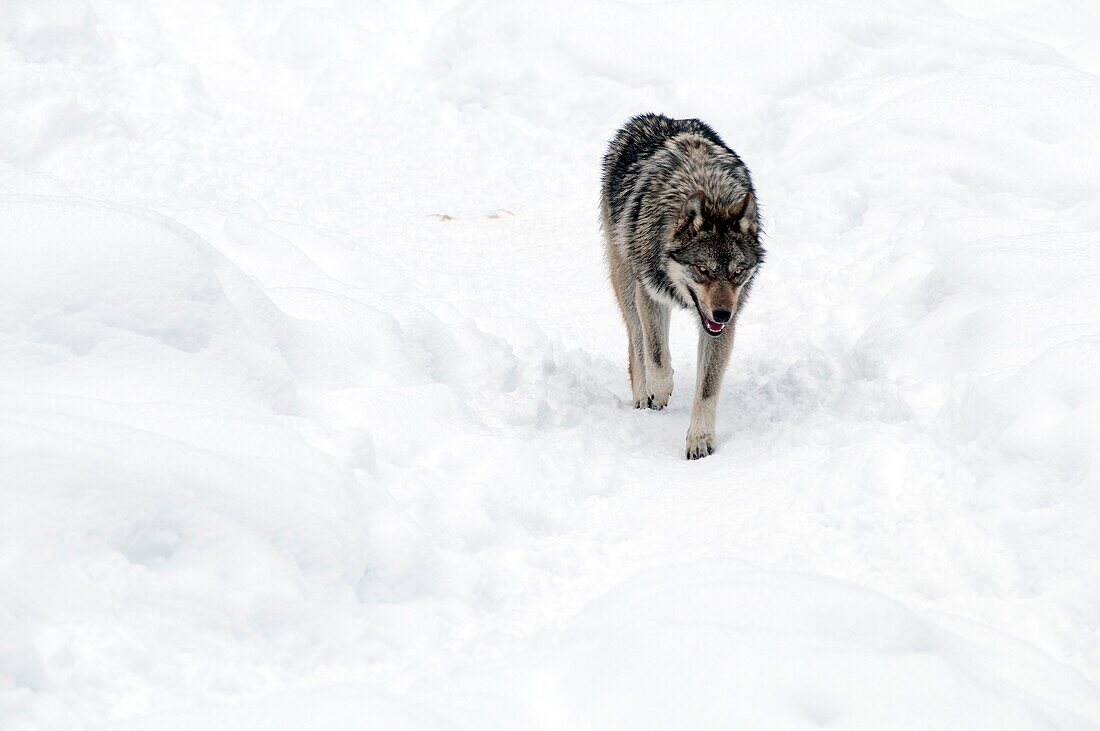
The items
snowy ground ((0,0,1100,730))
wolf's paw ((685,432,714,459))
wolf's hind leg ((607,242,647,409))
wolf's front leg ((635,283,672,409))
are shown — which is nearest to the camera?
snowy ground ((0,0,1100,730))

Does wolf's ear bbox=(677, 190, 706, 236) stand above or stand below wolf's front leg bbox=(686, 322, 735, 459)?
above

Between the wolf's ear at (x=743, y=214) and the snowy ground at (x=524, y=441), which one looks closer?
the snowy ground at (x=524, y=441)

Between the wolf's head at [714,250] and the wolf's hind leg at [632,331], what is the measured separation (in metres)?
0.86

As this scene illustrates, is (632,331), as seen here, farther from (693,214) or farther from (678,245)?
(693,214)

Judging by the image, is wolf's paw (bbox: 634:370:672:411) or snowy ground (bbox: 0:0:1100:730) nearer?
snowy ground (bbox: 0:0:1100:730)

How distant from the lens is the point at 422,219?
8133mm

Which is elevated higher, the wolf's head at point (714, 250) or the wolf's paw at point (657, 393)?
the wolf's head at point (714, 250)

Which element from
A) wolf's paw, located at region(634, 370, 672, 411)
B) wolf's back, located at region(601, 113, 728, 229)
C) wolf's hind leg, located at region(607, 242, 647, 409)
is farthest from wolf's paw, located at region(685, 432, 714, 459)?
wolf's back, located at region(601, 113, 728, 229)

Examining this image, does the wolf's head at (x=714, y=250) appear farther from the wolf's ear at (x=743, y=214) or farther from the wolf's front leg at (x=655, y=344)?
the wolf's front leg at (x=655, y=344)

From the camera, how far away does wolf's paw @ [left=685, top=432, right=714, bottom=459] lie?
512 cm

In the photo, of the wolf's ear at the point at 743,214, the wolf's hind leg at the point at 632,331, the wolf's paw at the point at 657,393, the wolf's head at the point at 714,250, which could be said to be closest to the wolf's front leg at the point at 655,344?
the wolf's paw at the point at 657,393

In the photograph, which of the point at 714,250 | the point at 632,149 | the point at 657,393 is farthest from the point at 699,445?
the point at 632,149

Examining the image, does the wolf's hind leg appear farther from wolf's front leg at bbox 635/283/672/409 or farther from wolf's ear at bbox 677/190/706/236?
wolf's ear at bbox 677/190/706/236

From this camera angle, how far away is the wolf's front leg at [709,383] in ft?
17.0
